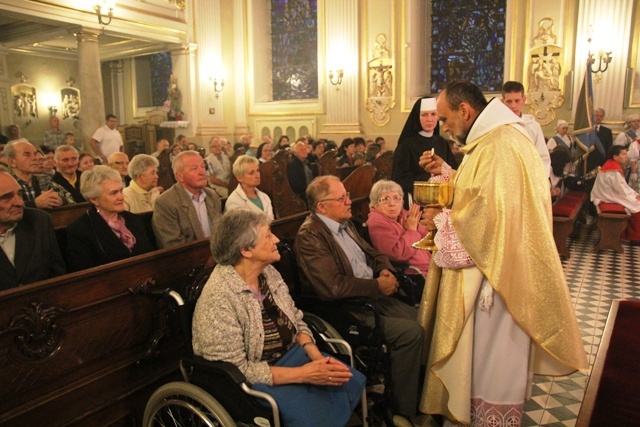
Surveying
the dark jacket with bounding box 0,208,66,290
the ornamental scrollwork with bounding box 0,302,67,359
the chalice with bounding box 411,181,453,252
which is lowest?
the ornamental scrollwork with bounding box 0,302,67,359

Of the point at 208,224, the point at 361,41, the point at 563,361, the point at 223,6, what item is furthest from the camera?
the point at 223,6

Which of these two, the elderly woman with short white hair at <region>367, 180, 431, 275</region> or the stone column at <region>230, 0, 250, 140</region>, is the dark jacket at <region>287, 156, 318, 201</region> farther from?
the stone column at <region>230, 0, 250, 140</region>

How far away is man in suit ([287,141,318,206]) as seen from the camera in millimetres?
7504

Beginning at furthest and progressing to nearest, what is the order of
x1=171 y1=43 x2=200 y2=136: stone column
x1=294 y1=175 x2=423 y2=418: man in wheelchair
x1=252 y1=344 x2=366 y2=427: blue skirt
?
x1=171 y1=43 x2=200 y2=136: stone column → x1=294 y1=175 x2=423 y2=418: man in wheelchair → x1=252 y1=344 x2=366 y2=427: blue skirt

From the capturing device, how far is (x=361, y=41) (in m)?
12.7

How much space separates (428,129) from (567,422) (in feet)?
7.64

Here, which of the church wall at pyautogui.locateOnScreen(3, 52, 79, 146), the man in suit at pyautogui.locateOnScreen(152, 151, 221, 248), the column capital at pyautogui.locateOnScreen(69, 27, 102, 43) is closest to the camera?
the man in suit at pyautogui.locateOnScreen(152, 151, 221, 248)

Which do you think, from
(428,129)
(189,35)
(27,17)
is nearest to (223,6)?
(189,35)

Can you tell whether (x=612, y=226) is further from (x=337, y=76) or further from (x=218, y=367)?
(x=337, y=76)

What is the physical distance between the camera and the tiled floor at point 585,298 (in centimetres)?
319

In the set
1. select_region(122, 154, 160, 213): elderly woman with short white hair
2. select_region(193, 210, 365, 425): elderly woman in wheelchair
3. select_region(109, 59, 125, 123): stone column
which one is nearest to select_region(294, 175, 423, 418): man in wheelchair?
select_region(193, 210, 365, 425): elderly woman in wheelchair

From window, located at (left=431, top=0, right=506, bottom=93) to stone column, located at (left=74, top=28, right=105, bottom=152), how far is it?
A: 753 cm

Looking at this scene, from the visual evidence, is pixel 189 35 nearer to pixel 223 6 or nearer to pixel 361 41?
pixel 223 6

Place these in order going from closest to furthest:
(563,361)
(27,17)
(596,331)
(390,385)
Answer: (563,361) → (390,385) → (596,331) → (27,17)
